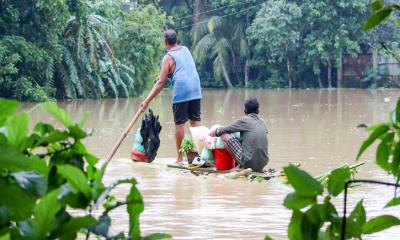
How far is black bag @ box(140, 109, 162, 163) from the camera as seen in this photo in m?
9.62

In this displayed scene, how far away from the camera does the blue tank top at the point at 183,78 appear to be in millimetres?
9902

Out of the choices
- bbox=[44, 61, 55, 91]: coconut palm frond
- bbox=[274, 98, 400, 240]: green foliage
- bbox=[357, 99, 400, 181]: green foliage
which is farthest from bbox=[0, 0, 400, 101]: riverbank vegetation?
bbox=[274, 98, 400, 240]: green foliage

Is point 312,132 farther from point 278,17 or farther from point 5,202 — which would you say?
point 278,17

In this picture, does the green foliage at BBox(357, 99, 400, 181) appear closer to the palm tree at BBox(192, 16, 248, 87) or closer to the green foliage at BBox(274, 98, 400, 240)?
the green foliage at BBox(274, 98, 400, 240)

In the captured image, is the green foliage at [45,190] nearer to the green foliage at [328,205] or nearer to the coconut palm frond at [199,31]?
the green foliage at [328,205]

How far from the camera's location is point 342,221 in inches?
68.0

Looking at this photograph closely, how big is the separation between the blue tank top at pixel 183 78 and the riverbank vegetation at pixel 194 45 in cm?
1461

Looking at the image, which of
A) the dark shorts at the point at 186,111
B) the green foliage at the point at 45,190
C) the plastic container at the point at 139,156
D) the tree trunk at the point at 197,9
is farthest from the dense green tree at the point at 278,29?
the green foliage at the point at 45,190

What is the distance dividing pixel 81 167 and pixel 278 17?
3970 cm

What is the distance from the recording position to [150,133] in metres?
9.64

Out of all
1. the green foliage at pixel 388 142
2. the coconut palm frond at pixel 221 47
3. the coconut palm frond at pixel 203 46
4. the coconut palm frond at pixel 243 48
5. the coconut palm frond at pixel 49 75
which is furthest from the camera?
the coconut palm frond at pixel 243 48

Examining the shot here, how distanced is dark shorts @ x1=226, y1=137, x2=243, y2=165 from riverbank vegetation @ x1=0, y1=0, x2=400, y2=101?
51.5 ft

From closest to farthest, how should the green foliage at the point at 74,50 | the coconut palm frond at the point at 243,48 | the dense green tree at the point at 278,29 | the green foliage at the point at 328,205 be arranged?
the green foliage at the point at 328,205 → the green foliage at the point at 74,50 → the dense green tree at the point at 278,29 → the coconut palm frond at the point at 243,48

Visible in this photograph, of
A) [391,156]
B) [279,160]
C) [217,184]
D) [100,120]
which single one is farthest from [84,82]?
[391,156]
